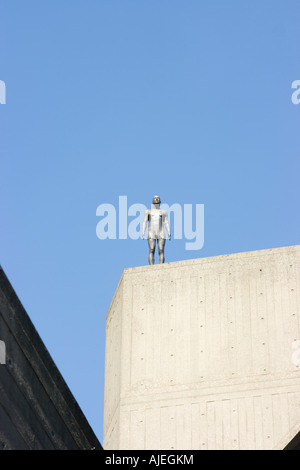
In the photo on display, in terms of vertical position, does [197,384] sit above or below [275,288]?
below

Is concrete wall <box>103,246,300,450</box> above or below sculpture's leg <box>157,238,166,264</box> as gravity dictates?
below

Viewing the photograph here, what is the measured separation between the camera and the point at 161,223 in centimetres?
2583

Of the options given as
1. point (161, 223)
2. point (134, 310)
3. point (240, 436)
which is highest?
point (161, 223)

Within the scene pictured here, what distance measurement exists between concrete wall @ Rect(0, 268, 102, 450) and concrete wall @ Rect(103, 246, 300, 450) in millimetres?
13132

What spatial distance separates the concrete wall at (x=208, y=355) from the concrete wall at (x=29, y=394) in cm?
1313

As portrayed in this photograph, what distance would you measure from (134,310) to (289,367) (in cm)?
399

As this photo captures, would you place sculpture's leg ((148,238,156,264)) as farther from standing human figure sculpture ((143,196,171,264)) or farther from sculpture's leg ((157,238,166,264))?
sculpture's leg ((157,238,166,264))

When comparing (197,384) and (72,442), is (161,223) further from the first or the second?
(72,442)

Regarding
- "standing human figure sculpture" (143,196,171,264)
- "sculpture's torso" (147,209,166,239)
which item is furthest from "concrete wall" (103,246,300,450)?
"sculpture's torso" (147,209,166,239)

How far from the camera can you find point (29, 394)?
28.9 ft

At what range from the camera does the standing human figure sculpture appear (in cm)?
2570

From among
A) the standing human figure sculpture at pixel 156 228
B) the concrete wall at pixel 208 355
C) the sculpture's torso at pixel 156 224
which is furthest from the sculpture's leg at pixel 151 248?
the concrete wall at pixel 208 355

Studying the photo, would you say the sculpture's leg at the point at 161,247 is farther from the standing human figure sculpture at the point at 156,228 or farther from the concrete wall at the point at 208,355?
the concrete wall at the point at 208,355
